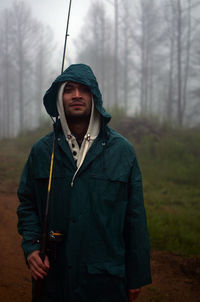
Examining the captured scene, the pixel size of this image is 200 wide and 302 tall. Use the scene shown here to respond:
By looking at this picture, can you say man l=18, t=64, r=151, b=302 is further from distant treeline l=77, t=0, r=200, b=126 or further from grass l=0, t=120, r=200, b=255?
distant treeline l=77, t=0, r=200, b=126

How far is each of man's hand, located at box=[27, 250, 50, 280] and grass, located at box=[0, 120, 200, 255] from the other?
3.80m

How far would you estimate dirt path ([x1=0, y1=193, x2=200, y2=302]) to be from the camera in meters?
3.70

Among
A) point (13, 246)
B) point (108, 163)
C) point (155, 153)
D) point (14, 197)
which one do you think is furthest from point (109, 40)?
A: point (108, 163)

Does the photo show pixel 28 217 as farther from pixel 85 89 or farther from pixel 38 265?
pixel 85 89

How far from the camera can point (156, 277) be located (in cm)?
426

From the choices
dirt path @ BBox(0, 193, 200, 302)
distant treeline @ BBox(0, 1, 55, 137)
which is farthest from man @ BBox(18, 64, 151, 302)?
distant treeline @ BBox(0, 1, 55, 137)

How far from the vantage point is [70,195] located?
6.59 feet

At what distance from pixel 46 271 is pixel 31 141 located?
1333 cm

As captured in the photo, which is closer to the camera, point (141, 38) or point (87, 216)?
point (87, 216)

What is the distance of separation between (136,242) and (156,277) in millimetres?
2743

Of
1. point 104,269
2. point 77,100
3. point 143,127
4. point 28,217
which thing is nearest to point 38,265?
point 28,217

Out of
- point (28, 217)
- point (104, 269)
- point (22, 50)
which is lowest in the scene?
point (104, 269)

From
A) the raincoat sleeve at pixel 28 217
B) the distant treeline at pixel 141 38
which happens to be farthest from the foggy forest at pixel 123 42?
the raincoat sleeve at pixel 28 217

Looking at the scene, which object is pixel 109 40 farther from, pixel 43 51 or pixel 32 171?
pixel 32 171
